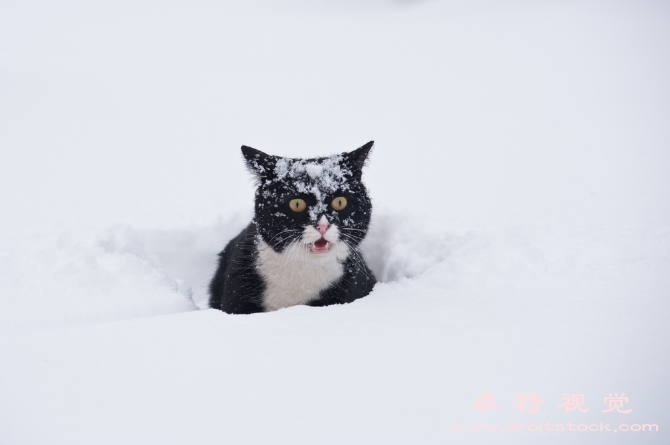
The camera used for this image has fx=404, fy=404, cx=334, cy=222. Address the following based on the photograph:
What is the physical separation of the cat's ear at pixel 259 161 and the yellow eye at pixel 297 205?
29 cm

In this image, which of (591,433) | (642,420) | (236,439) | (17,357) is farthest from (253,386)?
(642,420)

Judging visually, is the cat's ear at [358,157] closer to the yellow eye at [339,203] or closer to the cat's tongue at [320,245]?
the yellow eye at [339,203]

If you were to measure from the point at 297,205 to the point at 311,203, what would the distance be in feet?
0.27

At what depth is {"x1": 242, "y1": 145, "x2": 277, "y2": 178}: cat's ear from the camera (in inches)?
91.8

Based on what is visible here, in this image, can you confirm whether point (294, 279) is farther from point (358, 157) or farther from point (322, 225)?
point (358, 157)

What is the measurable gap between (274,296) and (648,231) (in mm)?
2242

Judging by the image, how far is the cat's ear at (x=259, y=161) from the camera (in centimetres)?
233

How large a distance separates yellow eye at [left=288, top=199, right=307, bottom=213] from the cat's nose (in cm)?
14

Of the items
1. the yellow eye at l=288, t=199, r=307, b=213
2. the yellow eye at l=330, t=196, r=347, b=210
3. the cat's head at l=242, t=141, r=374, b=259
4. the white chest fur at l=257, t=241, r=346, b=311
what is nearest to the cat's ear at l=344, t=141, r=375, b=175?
the cat's head at l=242, t=141, r=374, b=259

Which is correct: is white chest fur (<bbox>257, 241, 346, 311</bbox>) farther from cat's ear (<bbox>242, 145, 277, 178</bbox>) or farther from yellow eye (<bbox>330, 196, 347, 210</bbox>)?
cat's ear (<bbox>242, 145, 277, 178</bbox>)

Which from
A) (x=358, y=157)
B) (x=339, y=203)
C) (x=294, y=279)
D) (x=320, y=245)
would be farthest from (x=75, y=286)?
(x=358, y=157)

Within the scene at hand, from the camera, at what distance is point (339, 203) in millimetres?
2207

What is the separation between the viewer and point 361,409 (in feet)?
3.61

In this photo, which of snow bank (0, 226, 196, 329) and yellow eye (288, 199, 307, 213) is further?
yellow eye (288, 199, 307, 213)
